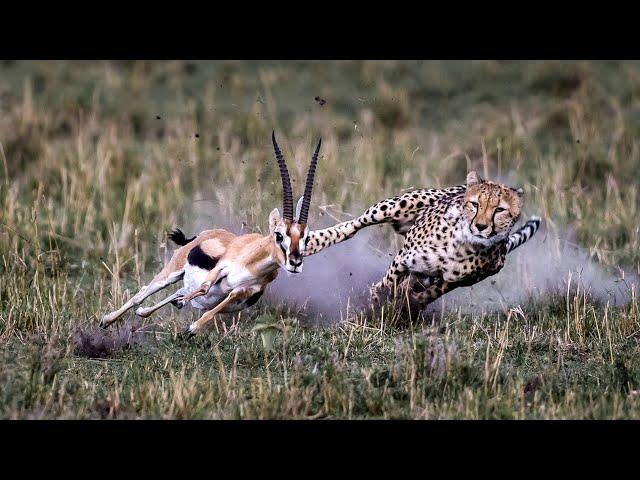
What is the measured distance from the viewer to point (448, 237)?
27.3ft

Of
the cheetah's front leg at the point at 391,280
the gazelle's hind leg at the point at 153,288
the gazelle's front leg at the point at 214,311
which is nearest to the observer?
the gazelle's front leg at the point at 214,311

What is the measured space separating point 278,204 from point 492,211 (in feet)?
8.13

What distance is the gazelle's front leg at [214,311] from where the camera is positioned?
7895mm

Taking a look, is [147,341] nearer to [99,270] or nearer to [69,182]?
[99,270]

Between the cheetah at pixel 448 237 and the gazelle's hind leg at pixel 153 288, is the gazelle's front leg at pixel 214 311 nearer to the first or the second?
the gazelle's hind leg at pixel 153 288

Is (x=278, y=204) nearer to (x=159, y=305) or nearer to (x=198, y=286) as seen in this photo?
(x=198, y=286)

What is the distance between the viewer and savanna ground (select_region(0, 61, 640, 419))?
6773mm

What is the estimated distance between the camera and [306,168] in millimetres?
10977

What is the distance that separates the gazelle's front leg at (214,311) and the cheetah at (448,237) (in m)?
0.90

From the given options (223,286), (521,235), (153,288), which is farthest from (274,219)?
(521,235)

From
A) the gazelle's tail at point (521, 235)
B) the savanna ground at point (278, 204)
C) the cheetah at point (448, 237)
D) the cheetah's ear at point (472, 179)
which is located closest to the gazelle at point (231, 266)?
the savanna ground at point (278, 204)

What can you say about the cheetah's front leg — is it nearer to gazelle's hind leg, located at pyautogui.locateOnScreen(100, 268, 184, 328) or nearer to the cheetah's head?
the cheetah's head

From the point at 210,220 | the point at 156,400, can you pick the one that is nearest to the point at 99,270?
the point at 210,220

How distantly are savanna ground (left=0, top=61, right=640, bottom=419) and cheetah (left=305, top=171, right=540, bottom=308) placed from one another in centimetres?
28
